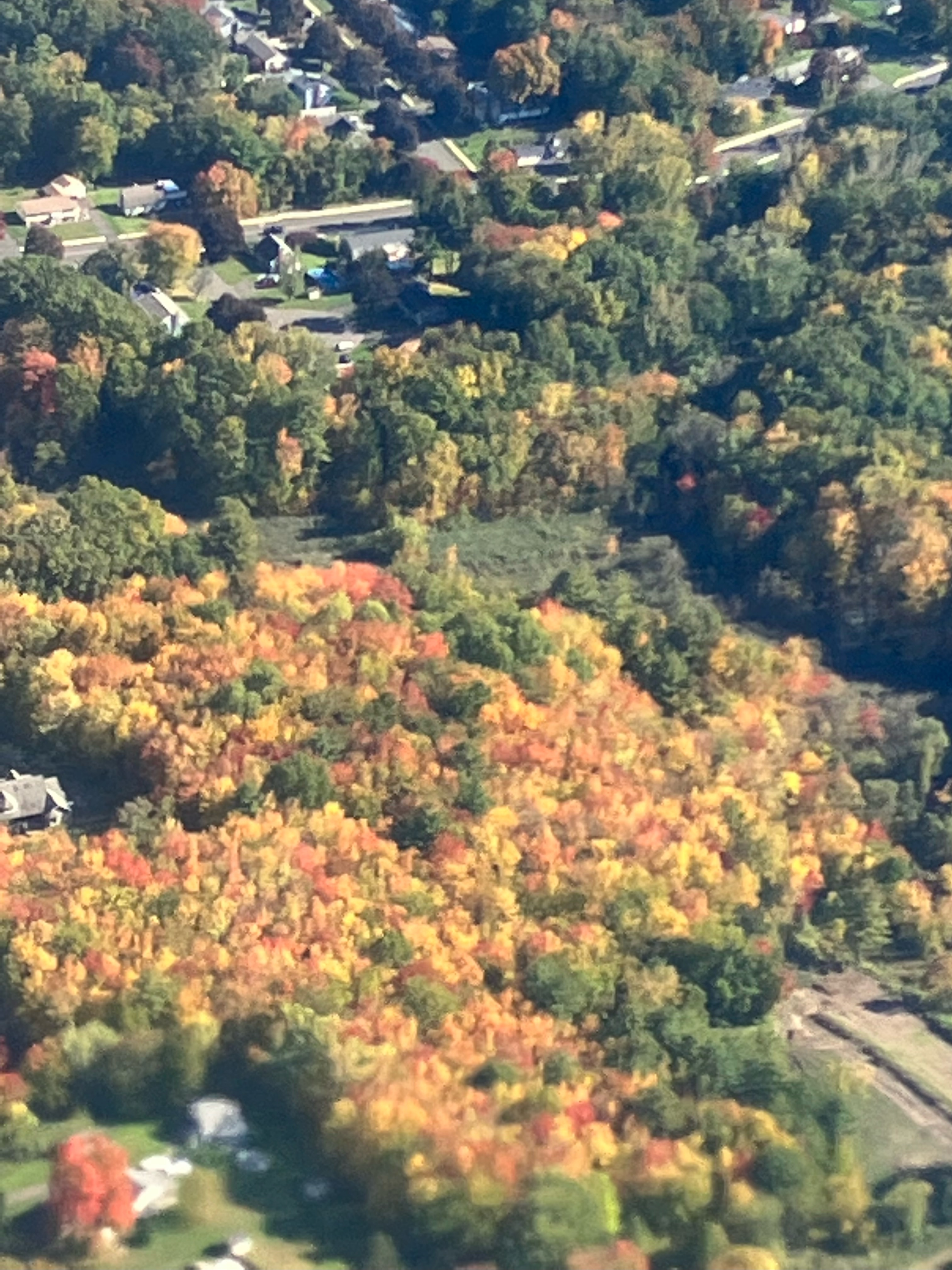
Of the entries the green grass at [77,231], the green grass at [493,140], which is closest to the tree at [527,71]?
the green grass at [493,140]

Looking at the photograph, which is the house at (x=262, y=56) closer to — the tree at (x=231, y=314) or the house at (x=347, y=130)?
the house at (x=347, y=130)

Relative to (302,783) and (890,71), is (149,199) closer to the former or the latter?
(890,71)

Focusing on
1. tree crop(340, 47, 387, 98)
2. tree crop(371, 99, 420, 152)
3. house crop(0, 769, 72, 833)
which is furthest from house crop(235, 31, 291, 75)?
house crop(0, 769, 72, 833)

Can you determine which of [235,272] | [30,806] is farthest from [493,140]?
[30,806]

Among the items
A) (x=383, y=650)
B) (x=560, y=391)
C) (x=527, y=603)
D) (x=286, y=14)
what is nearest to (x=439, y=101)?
(x=286, y=14)

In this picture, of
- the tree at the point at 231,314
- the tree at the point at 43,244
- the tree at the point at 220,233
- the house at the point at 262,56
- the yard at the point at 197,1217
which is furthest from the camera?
the house at the point at 262,56

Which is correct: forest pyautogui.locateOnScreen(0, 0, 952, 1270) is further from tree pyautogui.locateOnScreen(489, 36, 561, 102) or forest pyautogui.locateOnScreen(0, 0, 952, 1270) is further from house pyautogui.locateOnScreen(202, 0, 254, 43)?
house pyautogui.locateOnScreen(202, 0, 254, 43)
